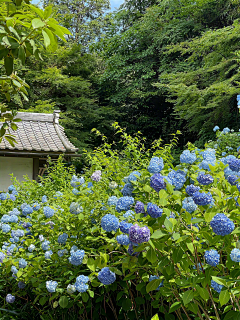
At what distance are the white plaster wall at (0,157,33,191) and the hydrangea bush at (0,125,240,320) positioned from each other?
→ 5.21 metres

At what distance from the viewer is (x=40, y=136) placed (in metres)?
8.90

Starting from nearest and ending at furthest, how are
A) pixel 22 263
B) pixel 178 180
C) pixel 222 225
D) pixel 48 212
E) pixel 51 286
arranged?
pixel 222 225 → pixel 178 180 → pixel 51 286 → pixel 22 263 → pixel 48 212

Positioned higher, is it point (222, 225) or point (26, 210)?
point (222, 225)

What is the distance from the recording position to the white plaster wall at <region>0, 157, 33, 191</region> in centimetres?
791

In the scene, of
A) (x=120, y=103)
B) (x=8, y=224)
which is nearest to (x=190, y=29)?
(x=120, y=103)

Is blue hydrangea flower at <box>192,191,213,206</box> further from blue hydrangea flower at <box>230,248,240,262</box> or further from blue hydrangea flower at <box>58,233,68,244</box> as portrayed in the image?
blue hydrangea flower at <box>58,233,68,244</box>

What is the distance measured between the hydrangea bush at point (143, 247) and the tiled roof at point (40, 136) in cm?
519

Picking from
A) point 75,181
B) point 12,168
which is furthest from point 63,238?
point 12,168

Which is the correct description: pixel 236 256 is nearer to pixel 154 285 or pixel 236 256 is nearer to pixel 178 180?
pixel 154 285

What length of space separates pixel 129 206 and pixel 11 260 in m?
1.24

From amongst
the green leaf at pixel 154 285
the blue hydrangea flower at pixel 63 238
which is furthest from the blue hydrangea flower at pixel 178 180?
the blue hydrangea flower at pixel 63 238

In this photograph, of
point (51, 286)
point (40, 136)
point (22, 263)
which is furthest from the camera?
point (40, 136)

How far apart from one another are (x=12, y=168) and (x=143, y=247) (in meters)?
7.38

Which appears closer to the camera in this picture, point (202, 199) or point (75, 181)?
point (202, 199)
